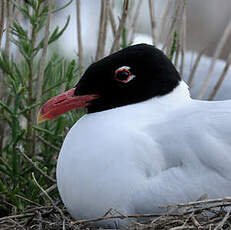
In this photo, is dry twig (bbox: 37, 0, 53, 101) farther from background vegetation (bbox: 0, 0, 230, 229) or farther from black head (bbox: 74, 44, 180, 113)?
black head (bbox: 74, 44, 180, 113)

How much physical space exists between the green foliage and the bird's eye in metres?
0.59

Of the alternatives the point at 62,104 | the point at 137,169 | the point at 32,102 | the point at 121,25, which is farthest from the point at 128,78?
the point at 32,102

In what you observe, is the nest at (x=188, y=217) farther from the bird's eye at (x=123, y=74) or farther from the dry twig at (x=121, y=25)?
the dry twig at (x=121, y=25)

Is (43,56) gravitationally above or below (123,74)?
below

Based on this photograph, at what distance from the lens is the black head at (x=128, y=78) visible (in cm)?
320

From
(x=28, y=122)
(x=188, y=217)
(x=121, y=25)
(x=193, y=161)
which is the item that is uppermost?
(x=121, y=25)

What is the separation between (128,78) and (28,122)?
943 millimetres

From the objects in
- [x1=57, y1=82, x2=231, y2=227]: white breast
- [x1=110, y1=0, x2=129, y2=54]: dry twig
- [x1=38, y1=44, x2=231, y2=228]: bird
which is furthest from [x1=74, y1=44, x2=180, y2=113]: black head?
[x1=110, y1=0, x2=129, y2=54]: dry twig

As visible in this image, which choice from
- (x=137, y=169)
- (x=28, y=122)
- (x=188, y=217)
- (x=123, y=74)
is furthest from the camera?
(x=28, y=122)

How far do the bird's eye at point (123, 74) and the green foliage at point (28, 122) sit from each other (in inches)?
23.1

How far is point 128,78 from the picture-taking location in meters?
3.22

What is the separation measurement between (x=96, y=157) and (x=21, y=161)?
3.42 ft

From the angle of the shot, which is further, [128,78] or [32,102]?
[32,102]

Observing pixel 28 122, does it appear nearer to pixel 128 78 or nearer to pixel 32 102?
pixel 32 102
